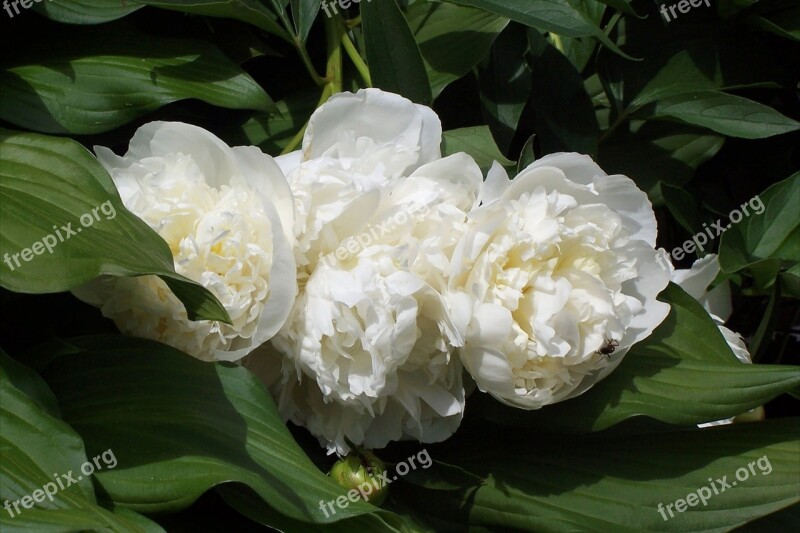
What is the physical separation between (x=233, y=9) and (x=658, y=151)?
441 mm

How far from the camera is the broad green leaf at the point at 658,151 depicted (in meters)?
0.84

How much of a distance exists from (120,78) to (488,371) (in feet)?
1.16

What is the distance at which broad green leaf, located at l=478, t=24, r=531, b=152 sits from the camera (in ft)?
2.43

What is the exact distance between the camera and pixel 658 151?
33.4 inches

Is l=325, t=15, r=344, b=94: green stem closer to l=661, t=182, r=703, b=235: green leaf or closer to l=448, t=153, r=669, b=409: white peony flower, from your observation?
l=448, t=153, r=669, b=409: white peony flower

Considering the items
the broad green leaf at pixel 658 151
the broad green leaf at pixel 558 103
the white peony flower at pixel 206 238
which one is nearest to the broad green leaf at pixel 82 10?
the white peony flower at pixel 206 238

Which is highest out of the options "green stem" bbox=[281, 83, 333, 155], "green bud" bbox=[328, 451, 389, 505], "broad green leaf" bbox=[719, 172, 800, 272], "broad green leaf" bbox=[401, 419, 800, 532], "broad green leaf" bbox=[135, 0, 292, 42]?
"broad green leaf" bbox=[135, 0, 292, 42]

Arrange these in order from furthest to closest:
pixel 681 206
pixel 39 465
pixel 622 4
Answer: pixel 681 206, pixel 622 4, pixel 39 465

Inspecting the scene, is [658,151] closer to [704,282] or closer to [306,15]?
[704,282]

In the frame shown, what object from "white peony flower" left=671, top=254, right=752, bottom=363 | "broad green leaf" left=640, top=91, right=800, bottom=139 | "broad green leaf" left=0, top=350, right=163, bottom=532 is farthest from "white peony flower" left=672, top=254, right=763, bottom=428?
"broad green leaf" left=0, top=350, right=163, bottom=532

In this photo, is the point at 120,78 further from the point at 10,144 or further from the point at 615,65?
the point at 615,65

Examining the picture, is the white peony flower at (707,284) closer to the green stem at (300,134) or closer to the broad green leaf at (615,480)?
the broad green leaf at (615,480)

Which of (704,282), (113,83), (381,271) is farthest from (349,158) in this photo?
(704,282)

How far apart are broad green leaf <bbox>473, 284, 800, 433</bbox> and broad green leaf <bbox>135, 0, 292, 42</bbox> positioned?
0.33 metres
